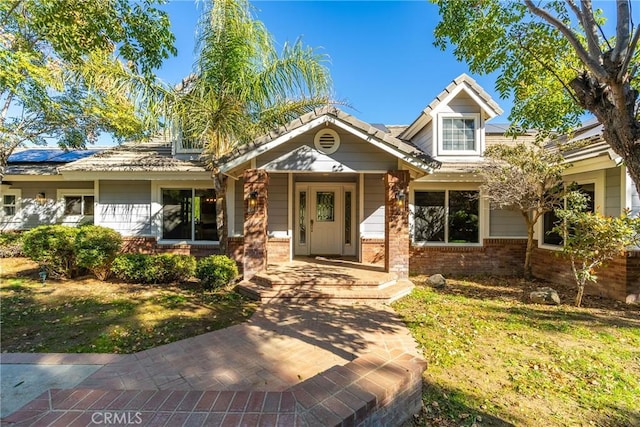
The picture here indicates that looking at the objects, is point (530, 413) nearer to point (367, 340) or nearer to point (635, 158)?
point (367, 340)

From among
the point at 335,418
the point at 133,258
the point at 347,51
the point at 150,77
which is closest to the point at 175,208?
the point at 133,258

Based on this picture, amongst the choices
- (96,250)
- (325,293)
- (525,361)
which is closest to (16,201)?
(96,250)

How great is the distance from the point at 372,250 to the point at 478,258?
4.07m

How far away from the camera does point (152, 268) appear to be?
8414 mm

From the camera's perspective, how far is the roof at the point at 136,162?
10.5 metres

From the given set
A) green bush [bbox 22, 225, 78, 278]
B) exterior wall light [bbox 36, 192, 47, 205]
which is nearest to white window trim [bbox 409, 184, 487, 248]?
green bush [bbox 22, 225, 78, 278]

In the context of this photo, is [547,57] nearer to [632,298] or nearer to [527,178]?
[527,178]

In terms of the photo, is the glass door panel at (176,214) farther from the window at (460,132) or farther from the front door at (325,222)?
the window at (460,132)

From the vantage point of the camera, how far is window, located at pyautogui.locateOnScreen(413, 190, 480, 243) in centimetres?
1084

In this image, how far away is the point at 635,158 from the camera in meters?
2.81

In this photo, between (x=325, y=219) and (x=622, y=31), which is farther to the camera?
(x=325, y=219)

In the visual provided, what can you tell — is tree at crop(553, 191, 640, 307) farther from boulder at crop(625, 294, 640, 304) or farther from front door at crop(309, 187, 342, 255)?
front door at crop(309, 187, 342, 255)

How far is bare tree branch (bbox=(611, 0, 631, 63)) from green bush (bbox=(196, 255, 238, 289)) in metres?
8.17

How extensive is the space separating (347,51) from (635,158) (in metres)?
9.17
